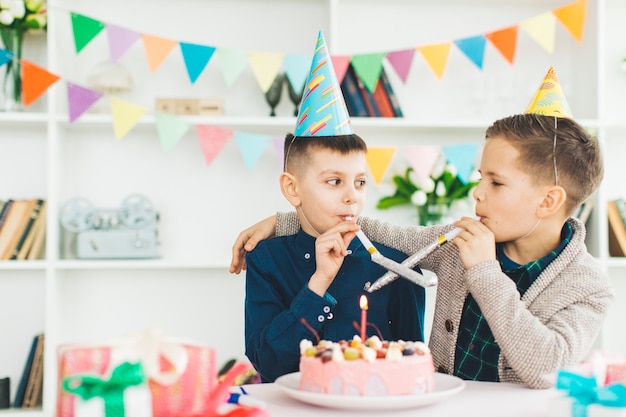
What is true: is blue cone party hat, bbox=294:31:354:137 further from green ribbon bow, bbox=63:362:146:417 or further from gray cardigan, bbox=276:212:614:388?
green ribbon bow, bbox=63:362:146:417

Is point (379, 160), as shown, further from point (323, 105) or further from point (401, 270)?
point (401, 270)

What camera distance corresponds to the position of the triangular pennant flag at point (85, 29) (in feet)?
8.64

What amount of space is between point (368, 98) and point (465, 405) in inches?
79.0

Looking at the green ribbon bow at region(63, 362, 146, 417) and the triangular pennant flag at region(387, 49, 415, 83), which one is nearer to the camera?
the green ribbon bow at region(63, 362, 146, 417)

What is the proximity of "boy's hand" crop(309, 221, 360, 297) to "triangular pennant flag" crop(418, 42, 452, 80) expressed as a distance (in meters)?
1.61

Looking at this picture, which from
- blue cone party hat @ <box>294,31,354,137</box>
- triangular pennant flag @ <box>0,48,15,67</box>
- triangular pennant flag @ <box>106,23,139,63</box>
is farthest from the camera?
triangular pennant flag @ <box>106,23,139,63</box>

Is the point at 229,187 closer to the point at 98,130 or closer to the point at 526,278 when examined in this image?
the point at 98,130

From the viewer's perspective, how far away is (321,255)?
51.9 inches

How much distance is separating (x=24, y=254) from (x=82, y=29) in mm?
840

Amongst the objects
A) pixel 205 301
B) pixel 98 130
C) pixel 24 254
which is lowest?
pixel 205 301

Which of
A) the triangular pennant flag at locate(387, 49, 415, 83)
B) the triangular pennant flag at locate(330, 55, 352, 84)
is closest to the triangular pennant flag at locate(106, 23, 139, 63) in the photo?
the triangular pennant flag at locate(330, 55, 352, 84)

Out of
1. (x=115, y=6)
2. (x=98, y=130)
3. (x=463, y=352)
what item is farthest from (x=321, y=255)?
(x=115, y=6)

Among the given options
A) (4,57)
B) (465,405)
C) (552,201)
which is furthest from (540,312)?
(4,57)

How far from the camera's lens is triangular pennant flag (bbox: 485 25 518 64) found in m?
2.76
